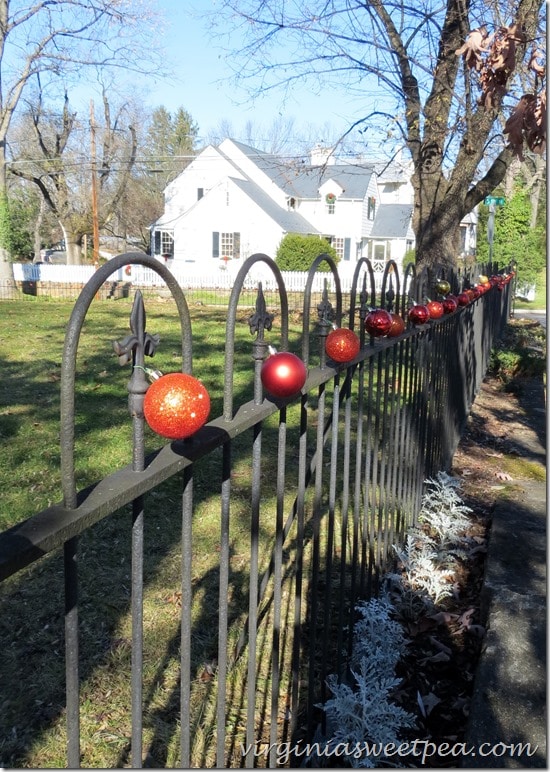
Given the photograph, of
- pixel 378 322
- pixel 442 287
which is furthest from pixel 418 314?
pixel 442 287

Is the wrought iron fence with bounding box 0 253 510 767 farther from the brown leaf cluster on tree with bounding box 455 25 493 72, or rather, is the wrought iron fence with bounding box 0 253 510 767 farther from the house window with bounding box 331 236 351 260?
the house window with bounding box 331 236 351 260

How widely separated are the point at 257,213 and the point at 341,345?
105 feet

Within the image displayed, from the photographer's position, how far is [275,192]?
3731 centimetres

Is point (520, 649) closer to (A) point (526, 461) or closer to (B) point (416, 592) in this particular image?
(B) point (416, 592)

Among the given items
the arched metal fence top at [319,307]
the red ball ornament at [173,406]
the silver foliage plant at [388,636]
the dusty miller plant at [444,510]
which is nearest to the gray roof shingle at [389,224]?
the dusty miller plant at [444,510]

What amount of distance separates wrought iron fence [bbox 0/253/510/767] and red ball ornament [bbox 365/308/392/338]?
1.6 inches

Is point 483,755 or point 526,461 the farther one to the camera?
point 526,461

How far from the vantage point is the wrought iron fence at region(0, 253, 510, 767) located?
1152 millimetres

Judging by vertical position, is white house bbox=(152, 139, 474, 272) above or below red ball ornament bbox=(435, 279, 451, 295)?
above

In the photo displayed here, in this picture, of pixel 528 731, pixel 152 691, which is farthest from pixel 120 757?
pixel 528 731

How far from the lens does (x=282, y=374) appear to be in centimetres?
173

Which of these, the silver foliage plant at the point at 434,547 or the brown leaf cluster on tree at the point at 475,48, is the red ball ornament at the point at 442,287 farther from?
the brown leaf cluster on tree at the point at 475,48

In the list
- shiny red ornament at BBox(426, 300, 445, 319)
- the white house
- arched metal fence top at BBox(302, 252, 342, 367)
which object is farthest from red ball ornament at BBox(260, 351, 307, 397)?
the white house

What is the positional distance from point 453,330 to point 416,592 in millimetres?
2521
